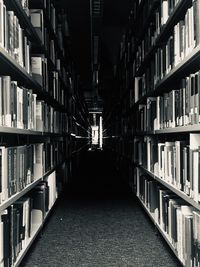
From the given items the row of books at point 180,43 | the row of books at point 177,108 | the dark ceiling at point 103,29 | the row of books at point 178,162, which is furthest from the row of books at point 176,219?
the dark ceiling at point 103,29

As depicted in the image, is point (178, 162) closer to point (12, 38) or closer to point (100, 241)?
point (100, 241)

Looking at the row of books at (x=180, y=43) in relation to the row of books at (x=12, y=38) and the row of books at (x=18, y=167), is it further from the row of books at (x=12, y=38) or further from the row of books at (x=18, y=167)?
the row of books at (x=18, y=167)

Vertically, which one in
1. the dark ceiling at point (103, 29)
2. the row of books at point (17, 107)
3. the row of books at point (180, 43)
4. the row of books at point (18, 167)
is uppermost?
the dark ceiling at point (103, 29)

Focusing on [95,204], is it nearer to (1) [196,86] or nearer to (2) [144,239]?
(2) [144,239]

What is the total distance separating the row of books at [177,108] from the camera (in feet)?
5.30

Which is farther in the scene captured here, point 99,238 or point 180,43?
point 99,238

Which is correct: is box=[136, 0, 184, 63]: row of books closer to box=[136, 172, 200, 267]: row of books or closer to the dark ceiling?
box=[136, 172, 200, 267]: row of books

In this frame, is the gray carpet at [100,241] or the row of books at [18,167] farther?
the gray carpet at [100,241]

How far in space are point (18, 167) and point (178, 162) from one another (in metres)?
0.93

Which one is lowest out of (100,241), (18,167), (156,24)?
(100,241)

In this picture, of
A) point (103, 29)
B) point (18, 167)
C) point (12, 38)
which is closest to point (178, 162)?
point (18, 167)

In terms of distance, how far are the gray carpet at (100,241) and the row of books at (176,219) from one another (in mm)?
166

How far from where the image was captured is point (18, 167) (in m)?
1.89

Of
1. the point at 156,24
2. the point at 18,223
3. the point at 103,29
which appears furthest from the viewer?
the point at 103,29
